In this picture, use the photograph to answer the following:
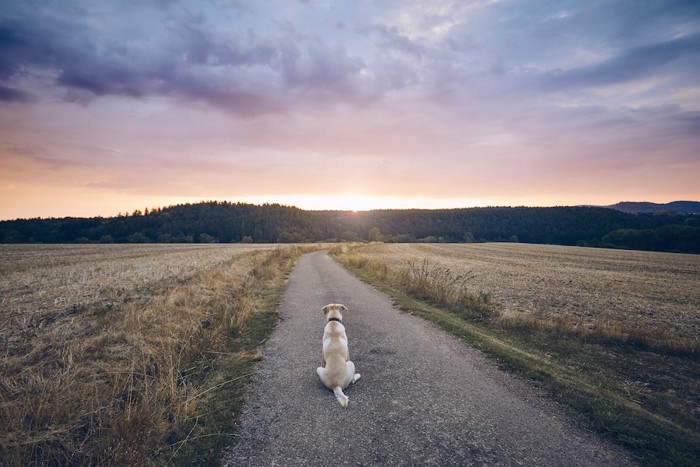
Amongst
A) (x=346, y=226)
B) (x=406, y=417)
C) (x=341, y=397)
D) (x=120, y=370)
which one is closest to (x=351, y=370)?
(x=341, y=397)

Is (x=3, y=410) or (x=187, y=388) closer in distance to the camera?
(x=3, y=410)

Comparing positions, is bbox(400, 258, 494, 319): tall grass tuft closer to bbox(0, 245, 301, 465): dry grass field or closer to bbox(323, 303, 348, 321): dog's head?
bbox(323, 303, 348, 321): dog's head

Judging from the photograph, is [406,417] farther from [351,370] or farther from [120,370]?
[120,370]

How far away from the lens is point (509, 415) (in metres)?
5.29

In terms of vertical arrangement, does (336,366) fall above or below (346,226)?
below

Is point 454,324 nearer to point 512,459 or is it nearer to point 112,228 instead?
point 512,459

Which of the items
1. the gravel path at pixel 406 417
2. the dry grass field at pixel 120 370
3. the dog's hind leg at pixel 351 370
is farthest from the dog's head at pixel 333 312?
the dry grass field at pixel 120 370

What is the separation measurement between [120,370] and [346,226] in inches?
5793

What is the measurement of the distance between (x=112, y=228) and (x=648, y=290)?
5675 inches

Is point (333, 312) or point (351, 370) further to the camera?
point (333, 312)

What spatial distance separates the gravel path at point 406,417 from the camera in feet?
14.0

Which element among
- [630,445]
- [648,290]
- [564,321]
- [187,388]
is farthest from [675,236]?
[187,388]

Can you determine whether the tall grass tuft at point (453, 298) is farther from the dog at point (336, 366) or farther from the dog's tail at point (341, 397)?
the dog's tail at point (341, 397)

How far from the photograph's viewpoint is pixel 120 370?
6.00 m
